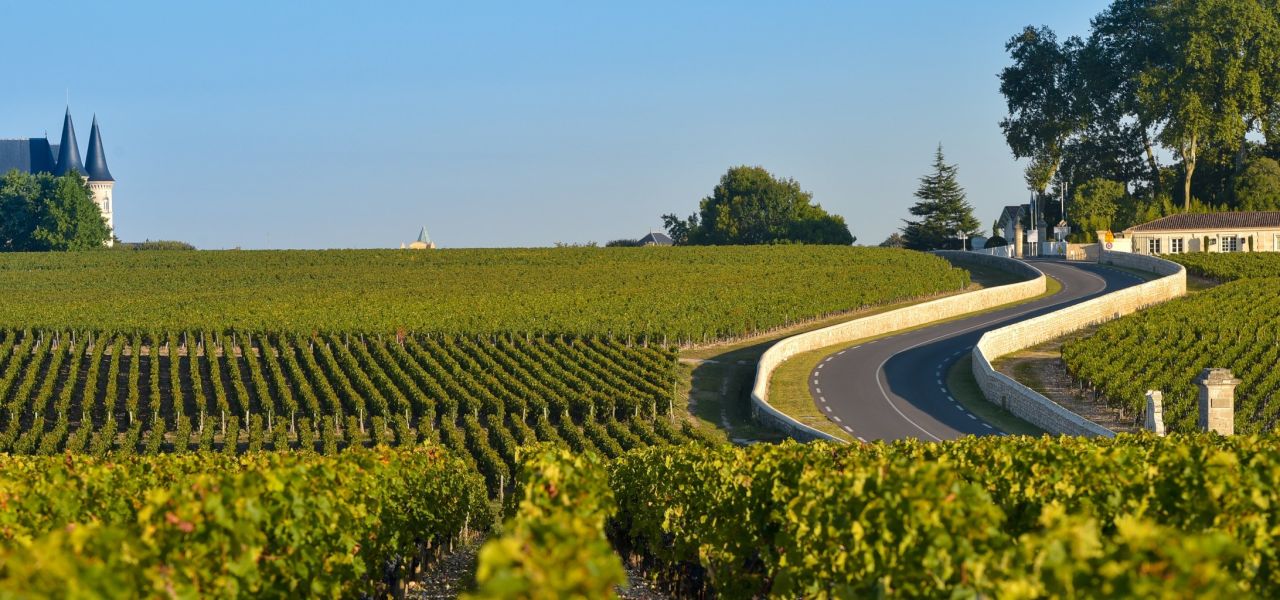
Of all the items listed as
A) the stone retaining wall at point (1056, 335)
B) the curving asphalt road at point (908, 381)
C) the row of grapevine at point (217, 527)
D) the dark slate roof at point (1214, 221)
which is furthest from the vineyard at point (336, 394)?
the dark slate roof at point (1214, 221)

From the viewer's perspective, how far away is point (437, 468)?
93.9 feet

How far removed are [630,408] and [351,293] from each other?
44014 mm

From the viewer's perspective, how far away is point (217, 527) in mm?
13539

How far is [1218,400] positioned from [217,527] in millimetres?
30978

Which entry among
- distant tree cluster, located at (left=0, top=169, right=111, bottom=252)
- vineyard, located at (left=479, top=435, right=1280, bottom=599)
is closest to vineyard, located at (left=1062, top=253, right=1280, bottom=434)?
vineyard, located at (left=479, top=435, right=1280, bottom=599)

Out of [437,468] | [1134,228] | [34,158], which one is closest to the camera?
[437,468]

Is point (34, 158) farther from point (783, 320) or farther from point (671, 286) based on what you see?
point (783, 320)

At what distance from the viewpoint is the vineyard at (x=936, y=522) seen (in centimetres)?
988

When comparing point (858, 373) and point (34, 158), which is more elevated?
point (34, 158)

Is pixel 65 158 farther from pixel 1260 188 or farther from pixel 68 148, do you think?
pixel 1260 188

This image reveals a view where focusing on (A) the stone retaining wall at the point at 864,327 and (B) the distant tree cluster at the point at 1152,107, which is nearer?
(A) the stone retaining wall at the point at 864,327

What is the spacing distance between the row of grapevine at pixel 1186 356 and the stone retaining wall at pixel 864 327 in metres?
10.2

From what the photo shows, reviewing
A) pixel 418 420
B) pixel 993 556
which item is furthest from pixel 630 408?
pixel 993 556

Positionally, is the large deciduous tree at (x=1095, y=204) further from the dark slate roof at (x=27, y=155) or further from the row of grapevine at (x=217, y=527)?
the dark slate roof at (x=27, y=155)
